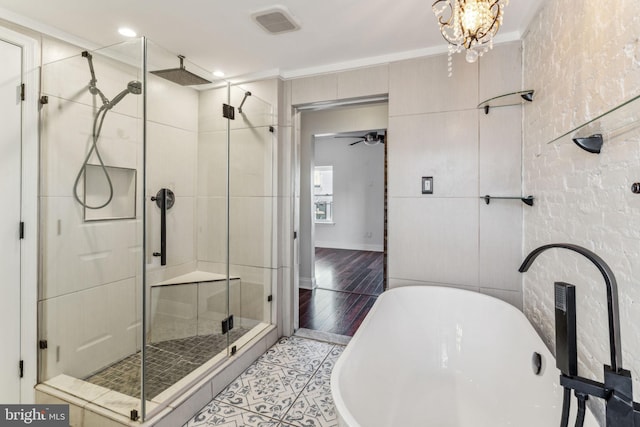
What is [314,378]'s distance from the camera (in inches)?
87.3

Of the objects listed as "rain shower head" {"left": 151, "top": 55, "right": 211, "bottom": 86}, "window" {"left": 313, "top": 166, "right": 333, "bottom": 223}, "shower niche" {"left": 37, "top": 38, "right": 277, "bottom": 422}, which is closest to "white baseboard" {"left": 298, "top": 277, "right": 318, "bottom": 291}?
"shower niche" {"left": 37, "top": 38, "right": 277, "bottom": 422}

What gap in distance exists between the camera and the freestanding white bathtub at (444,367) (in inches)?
53.7

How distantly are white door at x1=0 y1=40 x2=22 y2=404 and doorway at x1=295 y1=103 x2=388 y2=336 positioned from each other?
204 centimetres

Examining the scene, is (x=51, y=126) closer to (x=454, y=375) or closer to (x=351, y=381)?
(x=351, y=381)

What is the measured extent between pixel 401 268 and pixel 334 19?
1.91 metres

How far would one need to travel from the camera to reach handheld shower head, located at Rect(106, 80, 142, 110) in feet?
5.96

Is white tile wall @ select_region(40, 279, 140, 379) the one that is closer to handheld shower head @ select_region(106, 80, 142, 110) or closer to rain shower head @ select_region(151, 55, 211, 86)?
handheld shower head @ select_region(106, 80, 142, 110)

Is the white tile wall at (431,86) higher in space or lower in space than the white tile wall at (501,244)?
higher

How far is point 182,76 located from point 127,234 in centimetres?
137

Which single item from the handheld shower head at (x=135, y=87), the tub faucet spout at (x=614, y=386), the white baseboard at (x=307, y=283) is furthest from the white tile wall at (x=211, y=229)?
the tub faucet spout at (x=614, y=386)

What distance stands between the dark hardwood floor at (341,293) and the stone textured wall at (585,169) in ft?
5.90

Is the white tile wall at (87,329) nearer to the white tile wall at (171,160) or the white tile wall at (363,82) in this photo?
the white tile wall at (171,160)

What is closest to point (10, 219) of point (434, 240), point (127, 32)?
point (127, 32)

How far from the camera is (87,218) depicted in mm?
2066
